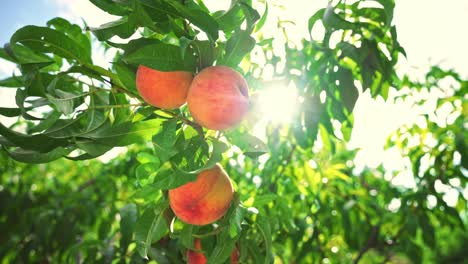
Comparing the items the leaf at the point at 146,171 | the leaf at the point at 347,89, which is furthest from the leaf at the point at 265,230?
the leaf at the point at 347,89

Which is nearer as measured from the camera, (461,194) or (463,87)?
(463,87)

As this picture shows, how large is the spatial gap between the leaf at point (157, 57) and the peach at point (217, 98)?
6 cm

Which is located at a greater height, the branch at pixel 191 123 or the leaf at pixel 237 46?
the leaf at pixel 237 46

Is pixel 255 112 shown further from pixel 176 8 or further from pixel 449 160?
pixel 449 160

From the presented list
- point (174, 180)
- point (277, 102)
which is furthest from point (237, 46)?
point (277, 102)

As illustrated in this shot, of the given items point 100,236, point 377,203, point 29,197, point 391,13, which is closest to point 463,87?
point 377,203

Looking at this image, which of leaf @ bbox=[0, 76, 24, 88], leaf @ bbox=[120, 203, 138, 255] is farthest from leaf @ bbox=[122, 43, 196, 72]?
leaf @ bbox=[120, 203, 138, 255]

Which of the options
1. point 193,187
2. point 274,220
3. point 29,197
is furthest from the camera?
point 29,197

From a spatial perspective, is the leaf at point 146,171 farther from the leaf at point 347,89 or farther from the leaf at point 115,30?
the leaf at point 347,89

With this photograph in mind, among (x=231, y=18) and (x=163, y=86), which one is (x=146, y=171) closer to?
(x=163, y=86)

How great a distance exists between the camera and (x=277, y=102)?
115 centimetres

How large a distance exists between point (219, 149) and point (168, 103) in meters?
0.14

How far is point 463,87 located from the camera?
184 cm

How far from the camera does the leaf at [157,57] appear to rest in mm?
708
